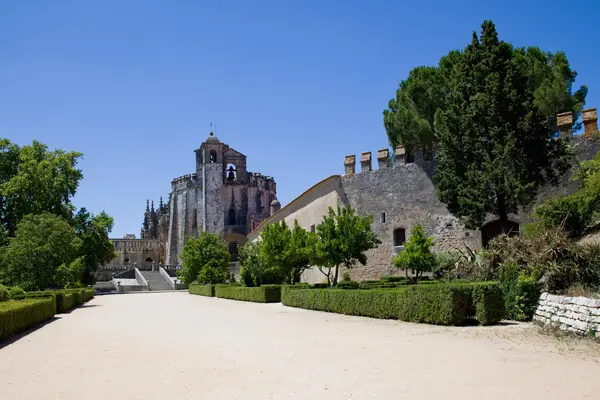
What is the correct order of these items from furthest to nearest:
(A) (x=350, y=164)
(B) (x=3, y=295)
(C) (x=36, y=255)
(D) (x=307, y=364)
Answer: (A) (x=350, y=164) → (C) (x=36, y=255) → (B) (x=3, y=295) → (D) (x=307, y=364)

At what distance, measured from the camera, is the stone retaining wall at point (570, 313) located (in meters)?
9.48

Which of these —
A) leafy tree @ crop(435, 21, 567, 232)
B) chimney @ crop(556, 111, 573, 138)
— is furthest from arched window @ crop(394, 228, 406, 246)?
chimney @ crop(556, 111, 573, 138)

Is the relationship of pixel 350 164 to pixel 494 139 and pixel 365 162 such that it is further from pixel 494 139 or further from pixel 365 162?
pixel 494 139

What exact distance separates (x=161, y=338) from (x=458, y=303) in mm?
7091

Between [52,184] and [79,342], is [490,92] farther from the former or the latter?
[52,184]

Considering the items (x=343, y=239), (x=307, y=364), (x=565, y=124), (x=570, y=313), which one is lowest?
(x=307, y=364)

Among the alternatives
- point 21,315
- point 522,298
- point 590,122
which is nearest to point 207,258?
point 21,315

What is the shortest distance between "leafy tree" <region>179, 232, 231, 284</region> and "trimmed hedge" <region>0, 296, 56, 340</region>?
19.2 meters

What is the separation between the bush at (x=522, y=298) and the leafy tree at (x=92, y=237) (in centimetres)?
3683

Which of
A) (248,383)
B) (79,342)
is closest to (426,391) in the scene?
(248,383)

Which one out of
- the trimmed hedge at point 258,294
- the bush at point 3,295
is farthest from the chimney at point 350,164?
the bush at point 3,295

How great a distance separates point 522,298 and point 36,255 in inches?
933

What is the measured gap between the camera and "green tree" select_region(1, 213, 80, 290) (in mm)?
26578

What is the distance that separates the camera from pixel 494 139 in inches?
814
